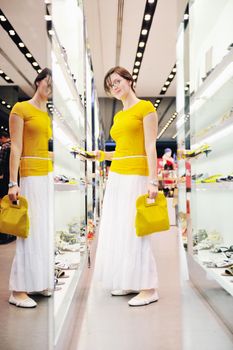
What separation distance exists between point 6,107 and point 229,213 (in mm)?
1969

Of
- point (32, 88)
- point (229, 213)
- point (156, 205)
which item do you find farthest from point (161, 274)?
point (32, 88)

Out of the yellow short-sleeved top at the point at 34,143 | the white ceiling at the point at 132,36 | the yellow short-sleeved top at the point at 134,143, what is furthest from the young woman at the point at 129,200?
the white ceiling at the point at 132,36

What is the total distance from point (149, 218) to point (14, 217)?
1.01 meters

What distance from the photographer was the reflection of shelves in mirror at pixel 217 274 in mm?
2077

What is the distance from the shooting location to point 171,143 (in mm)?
23844

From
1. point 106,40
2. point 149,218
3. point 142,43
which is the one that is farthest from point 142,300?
point 142,43

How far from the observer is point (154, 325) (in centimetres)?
196

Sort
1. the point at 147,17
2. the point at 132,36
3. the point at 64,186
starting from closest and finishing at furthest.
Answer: the point at 64,186
the point at 147,17
the point at 132,36

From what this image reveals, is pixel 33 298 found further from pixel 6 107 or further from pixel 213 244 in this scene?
pixel 213 244

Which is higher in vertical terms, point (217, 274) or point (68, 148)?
point (68, 148)

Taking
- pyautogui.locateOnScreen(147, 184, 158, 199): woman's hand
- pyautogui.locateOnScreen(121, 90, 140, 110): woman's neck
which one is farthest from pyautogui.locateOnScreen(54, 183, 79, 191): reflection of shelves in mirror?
pyautogui.locateOnScreen(121, 90, 140, 110): woman's neck

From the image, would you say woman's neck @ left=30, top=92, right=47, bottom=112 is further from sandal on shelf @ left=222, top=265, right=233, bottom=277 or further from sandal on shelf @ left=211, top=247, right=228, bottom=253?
sandal on shelf @ left=211, top=247, right=228, bottom=253

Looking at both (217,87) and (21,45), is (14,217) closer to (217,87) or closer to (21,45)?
(21,45)

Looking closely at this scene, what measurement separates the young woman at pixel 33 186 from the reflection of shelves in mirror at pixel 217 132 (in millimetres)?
1009
